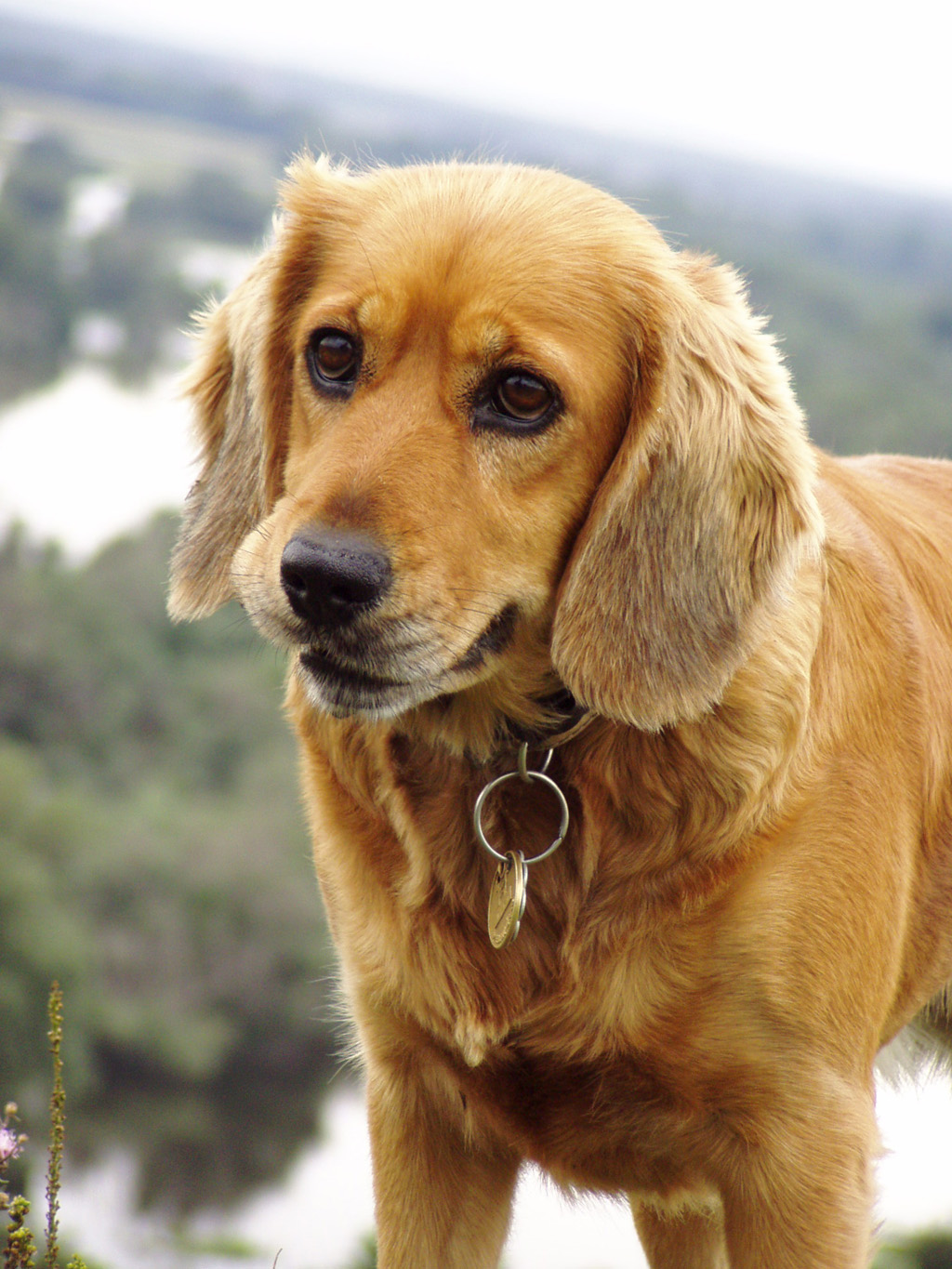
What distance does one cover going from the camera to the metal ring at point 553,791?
3000mm

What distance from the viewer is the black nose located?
2678 mm

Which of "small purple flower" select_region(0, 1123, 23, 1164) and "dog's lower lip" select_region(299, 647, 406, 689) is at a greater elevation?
"dog's lower lip" select_region(299, 647, 406, 689)

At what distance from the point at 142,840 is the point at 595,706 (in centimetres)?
4912

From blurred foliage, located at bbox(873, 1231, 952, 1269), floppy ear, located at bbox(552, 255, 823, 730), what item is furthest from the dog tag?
blurred foliage, located at bbox(873, 1231, 952, 1269)

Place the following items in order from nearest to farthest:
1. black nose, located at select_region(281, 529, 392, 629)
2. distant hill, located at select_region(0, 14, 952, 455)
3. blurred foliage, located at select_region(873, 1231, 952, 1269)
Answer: black nose, located at select_region(281, 529, 392, 629) → blurred foliage, located at select_region(873, 1231, 952, 1269) → distant hill, located at select_region(0, 14, 952, 455)

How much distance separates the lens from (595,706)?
299 centimetres

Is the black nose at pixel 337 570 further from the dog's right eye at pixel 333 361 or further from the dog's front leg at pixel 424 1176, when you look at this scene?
the dog's front leg at pixel 424 1176

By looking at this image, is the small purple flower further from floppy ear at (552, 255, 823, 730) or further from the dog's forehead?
the dog's forehead

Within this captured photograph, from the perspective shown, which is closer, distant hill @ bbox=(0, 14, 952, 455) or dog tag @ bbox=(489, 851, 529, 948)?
dog tag @ bbox=(489, 851, 529, 948)

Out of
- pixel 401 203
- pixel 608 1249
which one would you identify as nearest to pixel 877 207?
pixel 608 1249

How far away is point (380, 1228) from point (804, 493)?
2.10 meters

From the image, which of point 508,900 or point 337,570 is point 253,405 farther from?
point 508,900

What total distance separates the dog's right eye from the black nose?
557 millimetres

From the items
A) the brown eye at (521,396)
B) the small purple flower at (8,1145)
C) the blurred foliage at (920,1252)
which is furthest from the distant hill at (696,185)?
the small purple flower at (8,1145)
